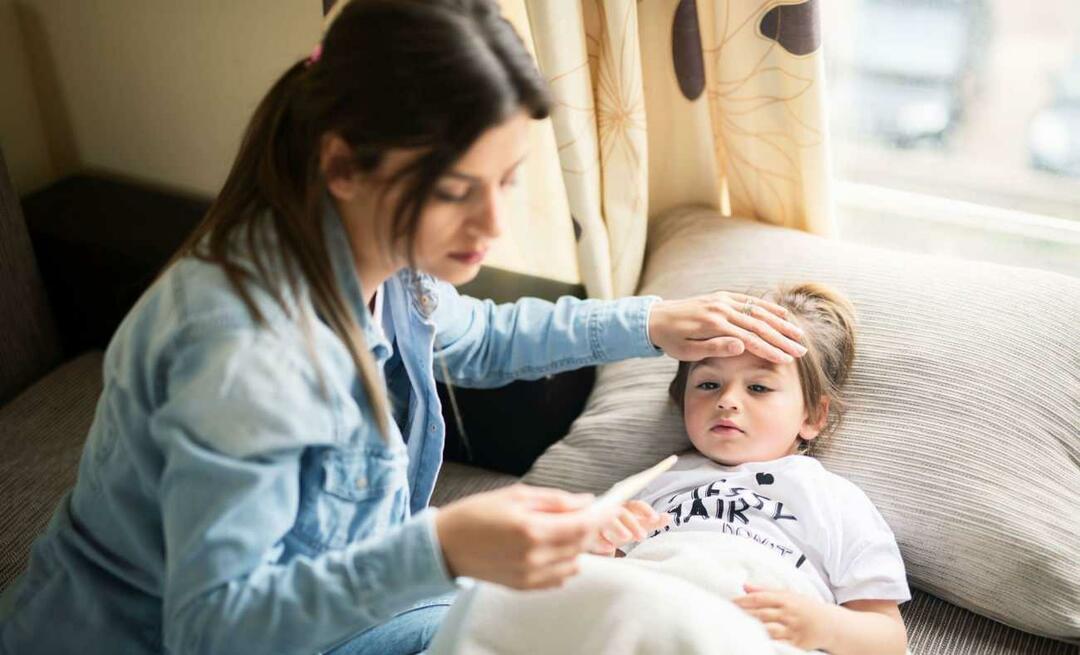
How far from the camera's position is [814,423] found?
1.33m

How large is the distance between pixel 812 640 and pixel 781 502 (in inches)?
7.7

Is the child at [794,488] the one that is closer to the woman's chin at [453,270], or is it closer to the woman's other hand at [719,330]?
the woman's other hand at [719,330]

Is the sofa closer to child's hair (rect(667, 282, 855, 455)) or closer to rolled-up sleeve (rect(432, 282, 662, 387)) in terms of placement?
child's hair (rect(667, 282, 855, 455))

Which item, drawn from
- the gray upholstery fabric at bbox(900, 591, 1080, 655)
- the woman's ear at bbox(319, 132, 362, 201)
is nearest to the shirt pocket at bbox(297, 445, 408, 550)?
the woman's ear at bbox(319, 132, 362, 201)

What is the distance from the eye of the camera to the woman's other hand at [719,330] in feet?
3.95

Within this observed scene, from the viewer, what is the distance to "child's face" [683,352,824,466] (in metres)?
1.29

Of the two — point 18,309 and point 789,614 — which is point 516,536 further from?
point 18,309

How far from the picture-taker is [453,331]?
1251mm

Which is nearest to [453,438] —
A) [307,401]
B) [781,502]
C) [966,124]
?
[781,502]

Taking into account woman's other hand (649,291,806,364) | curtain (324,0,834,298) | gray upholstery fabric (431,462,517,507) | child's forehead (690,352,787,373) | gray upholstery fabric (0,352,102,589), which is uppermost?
curtain (324,0,834,298)

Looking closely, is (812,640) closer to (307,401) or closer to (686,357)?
(686,357)

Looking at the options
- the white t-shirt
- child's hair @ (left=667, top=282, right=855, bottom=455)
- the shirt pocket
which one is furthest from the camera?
child's hair @ (left=667, top=282, right=855, bottom=455)

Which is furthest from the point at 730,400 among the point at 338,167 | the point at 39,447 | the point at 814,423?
the point at 39,447

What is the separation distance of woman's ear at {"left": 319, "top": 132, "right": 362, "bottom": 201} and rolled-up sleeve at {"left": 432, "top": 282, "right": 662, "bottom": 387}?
34 centimetres
